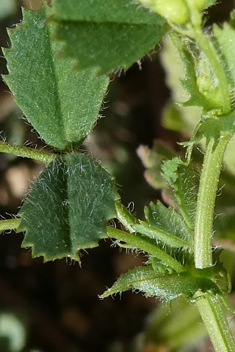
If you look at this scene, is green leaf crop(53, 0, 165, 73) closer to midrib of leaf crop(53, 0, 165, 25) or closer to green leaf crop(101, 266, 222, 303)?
midrib of leaf crop(53, 0, 165, 25)

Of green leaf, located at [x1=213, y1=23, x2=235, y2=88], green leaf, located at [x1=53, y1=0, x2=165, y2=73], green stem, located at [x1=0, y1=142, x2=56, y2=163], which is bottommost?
green stem, located at [x1=0, y1=142, x2=56, y2=163]

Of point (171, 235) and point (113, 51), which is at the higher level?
point (113, 51)

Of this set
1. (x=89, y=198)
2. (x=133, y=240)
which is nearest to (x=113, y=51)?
(x=89, y=198)

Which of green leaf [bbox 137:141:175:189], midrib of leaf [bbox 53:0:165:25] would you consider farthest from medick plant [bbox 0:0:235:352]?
green leaf [bbox 137:141:175:189]

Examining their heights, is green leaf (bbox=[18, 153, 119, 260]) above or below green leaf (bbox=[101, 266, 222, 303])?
above

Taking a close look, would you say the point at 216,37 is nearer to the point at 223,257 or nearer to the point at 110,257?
the point at 223,257

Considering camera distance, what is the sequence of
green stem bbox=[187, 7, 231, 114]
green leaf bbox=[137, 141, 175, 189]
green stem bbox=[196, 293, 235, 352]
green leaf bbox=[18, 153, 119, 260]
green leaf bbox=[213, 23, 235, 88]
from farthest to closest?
green leaf bbox=[137, 141, 175, 189] < green stem bbox=[196, 293, 235, 352] < green leaf bbox=[18, 153, 119, 260] < green leaf bbox=[213, 23, 235, 88] < green stem bbox=[187, 7, 231, 114]

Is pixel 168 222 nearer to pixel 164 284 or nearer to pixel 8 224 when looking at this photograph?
pixel 164 284
